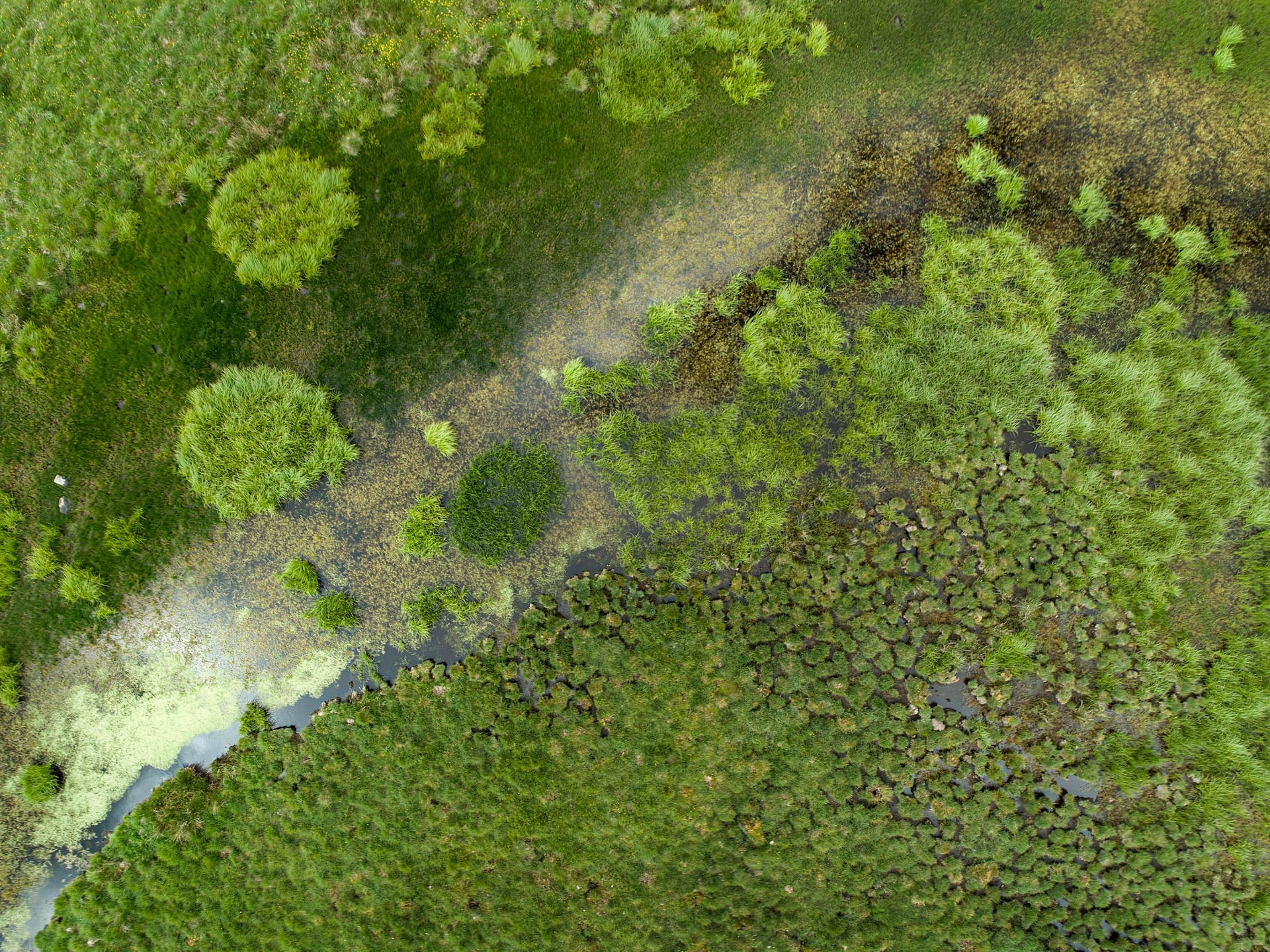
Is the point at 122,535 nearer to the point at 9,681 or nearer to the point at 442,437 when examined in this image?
the point at 9,681

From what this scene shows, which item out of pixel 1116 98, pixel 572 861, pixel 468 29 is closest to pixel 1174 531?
pixel 1116 98

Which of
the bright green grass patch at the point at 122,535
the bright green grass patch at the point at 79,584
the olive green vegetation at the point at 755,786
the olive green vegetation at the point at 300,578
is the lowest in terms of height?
the olive green vegetation at the point at 755,786

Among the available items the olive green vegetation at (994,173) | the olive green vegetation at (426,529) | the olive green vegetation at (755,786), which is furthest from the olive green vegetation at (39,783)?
the olive green vegetation at (994,173)

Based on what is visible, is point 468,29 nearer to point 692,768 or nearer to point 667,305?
point 667,305

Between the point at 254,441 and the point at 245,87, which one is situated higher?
the point at 245,87

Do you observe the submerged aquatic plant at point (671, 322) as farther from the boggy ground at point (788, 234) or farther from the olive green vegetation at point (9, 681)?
the olive green vegetation at point (9, 681)

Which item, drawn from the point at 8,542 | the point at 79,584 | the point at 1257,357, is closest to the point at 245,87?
the point at 8,542
